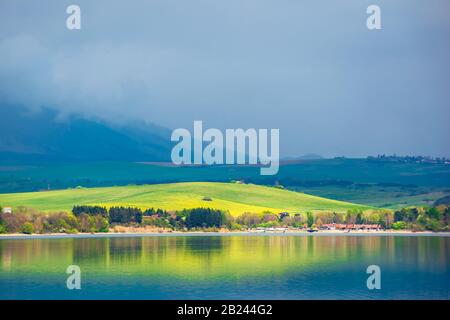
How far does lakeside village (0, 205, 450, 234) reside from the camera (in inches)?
5383

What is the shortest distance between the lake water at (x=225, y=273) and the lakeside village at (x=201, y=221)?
51.2 metres

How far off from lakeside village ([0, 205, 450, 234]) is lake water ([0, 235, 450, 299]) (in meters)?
51.2

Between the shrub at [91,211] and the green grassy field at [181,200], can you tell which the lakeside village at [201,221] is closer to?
the shrub at [91,211]

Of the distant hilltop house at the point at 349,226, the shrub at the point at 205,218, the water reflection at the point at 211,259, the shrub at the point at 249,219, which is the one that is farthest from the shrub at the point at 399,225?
the water reflection at the point at 211,259

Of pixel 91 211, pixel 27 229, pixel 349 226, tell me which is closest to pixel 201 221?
pixel 91 211

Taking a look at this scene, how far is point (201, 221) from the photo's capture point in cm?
15100

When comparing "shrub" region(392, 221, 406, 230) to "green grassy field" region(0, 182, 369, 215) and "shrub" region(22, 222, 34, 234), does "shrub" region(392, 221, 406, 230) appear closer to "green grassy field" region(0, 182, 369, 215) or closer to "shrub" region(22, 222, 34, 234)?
"green grassy field" region(0, 182, 369, 215)

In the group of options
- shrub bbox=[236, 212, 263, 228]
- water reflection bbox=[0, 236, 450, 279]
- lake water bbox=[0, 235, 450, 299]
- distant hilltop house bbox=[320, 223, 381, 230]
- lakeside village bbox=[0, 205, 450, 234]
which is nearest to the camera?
lake water bbox=[0, 235, 450, 299]

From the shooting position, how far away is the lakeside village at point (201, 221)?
13673cm

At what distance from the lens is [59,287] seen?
176 feet

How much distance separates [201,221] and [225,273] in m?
90.7

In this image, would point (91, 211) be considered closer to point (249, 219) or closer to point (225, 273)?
point (249, 219)

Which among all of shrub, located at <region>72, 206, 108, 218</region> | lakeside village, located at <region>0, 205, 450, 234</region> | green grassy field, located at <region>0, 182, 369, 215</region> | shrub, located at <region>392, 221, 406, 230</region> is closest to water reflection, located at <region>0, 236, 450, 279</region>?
lakeside village, located at <region>0, 205, 450, 234</region>
